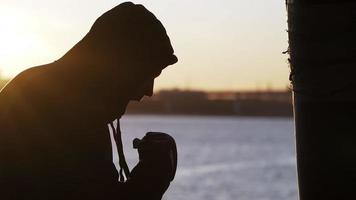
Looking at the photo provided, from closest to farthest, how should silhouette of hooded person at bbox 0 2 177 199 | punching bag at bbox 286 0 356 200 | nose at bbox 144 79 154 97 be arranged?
silhouette of hooded person at bbox 0 2 177 199
punching bag at bbox 286 0 356 200
nose at bbox 144 79 154 97

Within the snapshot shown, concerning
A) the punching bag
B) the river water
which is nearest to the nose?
the punching bag

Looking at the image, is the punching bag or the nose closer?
the punching bag

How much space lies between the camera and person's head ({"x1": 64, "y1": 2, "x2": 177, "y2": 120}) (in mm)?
3244

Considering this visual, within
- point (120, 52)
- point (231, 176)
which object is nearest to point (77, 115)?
point (120, 52)

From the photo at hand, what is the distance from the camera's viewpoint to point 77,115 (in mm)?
3182

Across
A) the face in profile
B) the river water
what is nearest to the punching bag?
the face in profile

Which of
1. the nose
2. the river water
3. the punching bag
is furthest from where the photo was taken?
the river water

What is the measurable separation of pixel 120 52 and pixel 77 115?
11.3 inches

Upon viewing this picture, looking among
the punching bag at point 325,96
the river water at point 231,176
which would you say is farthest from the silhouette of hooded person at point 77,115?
the river water at point 231,176

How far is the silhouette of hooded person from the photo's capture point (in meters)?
3.14

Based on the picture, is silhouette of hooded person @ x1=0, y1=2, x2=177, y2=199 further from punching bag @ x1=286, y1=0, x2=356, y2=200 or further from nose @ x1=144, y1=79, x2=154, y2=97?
punching bag @ x1=286, y1=0, x2=356, y2=200

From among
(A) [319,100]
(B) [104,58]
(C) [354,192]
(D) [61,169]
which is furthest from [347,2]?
(D) [61,169]

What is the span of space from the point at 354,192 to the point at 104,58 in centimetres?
103

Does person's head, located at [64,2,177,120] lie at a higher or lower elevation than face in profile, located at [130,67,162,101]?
higher
